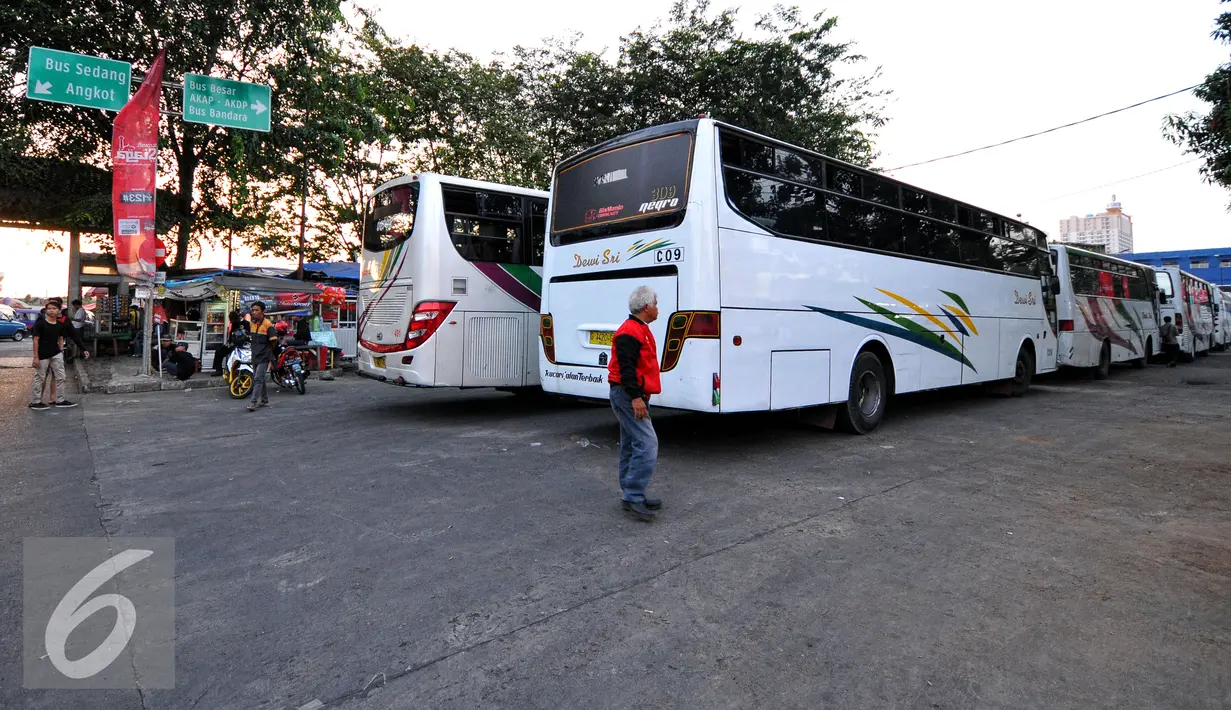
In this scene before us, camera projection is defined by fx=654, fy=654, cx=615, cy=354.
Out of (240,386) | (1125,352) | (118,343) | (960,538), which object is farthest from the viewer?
(118,343)

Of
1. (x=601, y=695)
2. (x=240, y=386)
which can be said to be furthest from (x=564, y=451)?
(x=240, y=386)

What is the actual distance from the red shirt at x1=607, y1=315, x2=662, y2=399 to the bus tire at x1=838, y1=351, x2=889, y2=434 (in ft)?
12.5

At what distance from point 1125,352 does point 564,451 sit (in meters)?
16.5

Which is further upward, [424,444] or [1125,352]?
[1125,352]

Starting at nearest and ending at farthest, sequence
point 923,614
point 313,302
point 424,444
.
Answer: point 923,614 → point 424,444 → point 313,302

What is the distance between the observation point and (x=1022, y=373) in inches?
469

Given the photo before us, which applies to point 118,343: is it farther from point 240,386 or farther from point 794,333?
point 794,333

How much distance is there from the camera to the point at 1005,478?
233 inches

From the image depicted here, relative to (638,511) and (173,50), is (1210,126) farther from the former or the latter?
(173,50)

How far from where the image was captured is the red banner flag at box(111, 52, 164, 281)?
1260cm

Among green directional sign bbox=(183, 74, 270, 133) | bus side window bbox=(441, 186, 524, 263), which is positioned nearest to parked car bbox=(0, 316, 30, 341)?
green directional sign bbox=(183, 74, 270, 133)

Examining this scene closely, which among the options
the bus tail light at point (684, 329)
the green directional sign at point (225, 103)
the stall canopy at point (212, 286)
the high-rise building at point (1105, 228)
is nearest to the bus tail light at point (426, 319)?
the bus tail light at point (684, 329)

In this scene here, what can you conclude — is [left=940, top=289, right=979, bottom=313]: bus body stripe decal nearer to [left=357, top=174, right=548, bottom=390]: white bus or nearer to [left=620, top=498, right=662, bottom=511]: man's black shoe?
[left=357, top=174, right=548, bottom=390]: white bus

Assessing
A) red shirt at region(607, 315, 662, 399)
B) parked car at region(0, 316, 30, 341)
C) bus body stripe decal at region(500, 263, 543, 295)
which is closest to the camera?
red shirt at region(607, 315, 662, 399)
